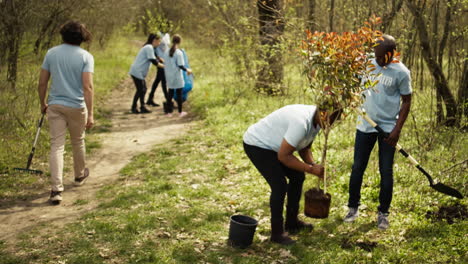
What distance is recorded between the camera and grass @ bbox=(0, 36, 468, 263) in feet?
15.2

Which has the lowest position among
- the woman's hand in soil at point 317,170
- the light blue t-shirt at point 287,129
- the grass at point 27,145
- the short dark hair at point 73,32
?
the grass at point 27,145

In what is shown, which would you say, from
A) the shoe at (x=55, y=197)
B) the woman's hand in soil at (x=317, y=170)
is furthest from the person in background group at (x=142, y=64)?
the woman's hand in soil at (x=317, y=170)

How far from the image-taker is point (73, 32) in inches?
244

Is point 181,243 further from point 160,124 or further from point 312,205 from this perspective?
point 160,124

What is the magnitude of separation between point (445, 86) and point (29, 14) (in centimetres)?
931

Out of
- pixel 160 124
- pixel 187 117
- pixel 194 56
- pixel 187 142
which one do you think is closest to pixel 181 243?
pixel 187 142

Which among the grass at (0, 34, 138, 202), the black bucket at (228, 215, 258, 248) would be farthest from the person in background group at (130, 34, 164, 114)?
the black bucket at (228, 215, 258, 248)

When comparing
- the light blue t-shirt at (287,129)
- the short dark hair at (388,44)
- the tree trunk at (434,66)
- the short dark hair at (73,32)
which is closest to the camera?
the light blue t-shirt at (287,129)

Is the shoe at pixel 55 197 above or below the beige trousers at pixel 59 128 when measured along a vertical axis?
below

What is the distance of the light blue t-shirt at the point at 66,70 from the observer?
617 centimetres

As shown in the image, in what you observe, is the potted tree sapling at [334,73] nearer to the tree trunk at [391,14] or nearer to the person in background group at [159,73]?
the tree trunk at [391,14]

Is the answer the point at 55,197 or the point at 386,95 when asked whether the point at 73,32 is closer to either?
the point at 55,197

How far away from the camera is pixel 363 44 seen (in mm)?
4617

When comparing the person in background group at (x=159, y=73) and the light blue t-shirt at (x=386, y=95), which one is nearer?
the light blue t-shirt at (x=386, y=95)
